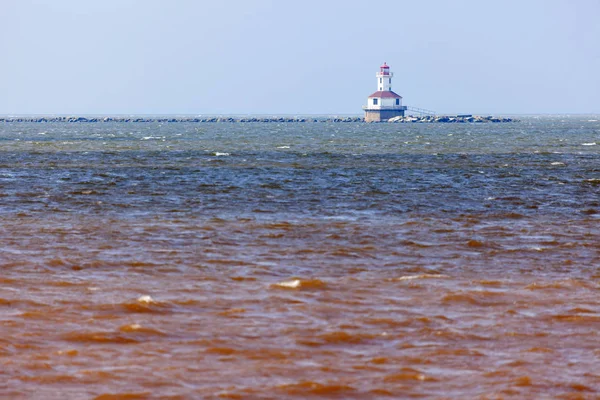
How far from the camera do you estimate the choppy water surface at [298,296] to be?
920 cm

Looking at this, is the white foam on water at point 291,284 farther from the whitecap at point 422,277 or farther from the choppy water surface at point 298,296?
the whitecap at point 422,277

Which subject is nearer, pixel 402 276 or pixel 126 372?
pixel 126 372

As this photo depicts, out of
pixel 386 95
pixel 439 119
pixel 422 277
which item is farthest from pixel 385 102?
pixel 422 277

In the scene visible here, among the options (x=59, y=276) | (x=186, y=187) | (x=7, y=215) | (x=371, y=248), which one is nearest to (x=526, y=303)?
(x=371, y=248)

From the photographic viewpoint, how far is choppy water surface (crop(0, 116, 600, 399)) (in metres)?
9.20

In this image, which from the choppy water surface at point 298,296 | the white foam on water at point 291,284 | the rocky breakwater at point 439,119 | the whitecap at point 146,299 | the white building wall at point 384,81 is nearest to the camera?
the choppy water surface at point 298,296

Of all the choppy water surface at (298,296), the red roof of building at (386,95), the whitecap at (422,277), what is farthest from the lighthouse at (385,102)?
the whitecap at (422,277)

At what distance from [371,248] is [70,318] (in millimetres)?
7081

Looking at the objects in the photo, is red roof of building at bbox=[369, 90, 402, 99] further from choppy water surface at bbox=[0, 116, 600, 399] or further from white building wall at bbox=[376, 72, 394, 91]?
choppy water surface at bbox=[0, 116, 600, 399]

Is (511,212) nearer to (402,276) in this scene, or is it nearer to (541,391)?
(402,276)

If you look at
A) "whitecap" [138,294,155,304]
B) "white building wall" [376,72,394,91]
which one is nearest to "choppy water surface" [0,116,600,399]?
"whitecap" [138,294,155,304]

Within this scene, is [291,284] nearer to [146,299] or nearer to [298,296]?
[298,296]

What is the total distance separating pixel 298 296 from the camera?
1284cm

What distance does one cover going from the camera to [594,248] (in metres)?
17.6
